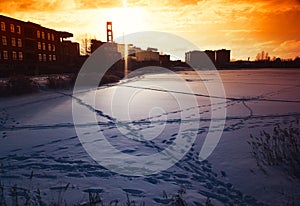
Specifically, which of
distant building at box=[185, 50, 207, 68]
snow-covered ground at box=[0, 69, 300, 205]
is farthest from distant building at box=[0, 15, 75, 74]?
distant building at box=[185, 50, 207, 68]

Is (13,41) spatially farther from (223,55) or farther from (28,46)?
(223,55)

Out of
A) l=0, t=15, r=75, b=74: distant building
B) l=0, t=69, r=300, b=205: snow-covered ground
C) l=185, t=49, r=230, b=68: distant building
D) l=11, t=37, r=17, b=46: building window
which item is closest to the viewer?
l=0, t=69, r=300, b=205: snow-covered ground

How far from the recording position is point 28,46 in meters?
35.9

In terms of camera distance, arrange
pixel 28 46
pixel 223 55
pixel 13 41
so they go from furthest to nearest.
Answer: pixel 223 55, pixel 28 46, pixel 13 41

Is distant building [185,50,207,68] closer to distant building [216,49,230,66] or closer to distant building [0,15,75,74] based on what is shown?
distant building [216,49,230,66]

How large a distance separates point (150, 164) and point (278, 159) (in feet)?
6.50

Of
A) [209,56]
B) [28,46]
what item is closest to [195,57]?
[209,56]

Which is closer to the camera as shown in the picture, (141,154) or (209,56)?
(141,154)

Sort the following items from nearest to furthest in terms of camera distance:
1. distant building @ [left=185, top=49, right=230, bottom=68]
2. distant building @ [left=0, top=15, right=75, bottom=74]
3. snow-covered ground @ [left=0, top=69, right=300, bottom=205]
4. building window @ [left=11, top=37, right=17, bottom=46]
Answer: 1. snow-covered ground @ [left=0, top=69, right=300, bottom=205]
2. distant building @ [left=0, top=15, right=75, bottom=74]
3. building window @ [left=11, top=37, right=17, bottom=46]
4. distant building @ [left=185, top=49, right=230, bottom=68]

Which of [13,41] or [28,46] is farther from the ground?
[13,41]

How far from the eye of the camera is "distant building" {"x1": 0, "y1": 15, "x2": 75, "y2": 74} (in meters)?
30.6

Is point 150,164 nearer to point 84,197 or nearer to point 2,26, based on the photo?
point 84,197

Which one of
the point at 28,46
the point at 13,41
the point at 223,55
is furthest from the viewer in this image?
the point at 223,55

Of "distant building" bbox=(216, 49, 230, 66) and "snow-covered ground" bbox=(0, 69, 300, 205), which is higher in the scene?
"distant building" bbox=(216, 49, 230, 66)
